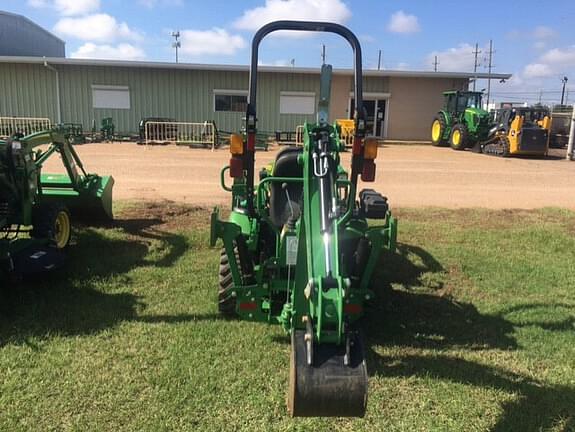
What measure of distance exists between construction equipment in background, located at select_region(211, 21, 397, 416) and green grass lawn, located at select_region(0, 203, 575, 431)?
1.51 feet

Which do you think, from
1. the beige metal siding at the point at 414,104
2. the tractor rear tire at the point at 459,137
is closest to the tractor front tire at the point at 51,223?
the tractor rear tire at the point at 459,137

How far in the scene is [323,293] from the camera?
2.55 meters

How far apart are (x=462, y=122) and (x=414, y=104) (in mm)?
4715

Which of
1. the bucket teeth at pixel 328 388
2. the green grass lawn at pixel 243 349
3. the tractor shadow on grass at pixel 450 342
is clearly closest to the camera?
the bucket teeth at pixel 328 388

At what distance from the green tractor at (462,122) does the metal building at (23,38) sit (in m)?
28.3

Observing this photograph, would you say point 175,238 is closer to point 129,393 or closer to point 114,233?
point 114,233

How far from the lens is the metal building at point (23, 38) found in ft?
115

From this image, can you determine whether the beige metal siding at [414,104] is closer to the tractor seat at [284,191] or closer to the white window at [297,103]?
the white window at [297,103]

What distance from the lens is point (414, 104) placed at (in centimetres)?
2602

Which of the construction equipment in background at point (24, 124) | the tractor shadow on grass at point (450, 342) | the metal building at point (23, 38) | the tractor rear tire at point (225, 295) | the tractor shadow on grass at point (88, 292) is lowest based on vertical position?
the tractor shadow on grass at point (450, 342)

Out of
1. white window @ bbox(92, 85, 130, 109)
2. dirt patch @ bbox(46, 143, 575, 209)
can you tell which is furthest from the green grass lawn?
white window @ bbox(92, 85, 130, 109)

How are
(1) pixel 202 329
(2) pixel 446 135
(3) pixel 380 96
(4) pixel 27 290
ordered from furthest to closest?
(3) pixel 380 96 → (2) pixel 446 135 → (4) pixel 27 290 → (1) pixel 202 329

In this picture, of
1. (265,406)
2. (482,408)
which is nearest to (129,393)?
(265,406)

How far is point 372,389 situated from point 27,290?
11.2ft
